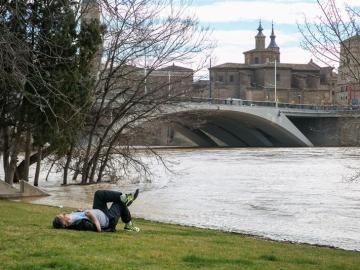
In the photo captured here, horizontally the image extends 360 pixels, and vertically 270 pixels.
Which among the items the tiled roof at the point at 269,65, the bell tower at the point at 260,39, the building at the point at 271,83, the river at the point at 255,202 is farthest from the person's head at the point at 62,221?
the bell tower at the point at 260,39

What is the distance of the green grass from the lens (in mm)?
6199

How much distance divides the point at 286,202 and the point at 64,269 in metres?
15.1

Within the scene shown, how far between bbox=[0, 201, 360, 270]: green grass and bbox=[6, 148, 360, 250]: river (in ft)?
11.3

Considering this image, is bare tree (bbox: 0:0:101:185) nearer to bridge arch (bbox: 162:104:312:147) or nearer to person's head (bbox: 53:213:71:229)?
person's head (bbox: 53:213:71:229)

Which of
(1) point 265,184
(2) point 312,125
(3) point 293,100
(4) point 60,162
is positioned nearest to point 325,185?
(1) point 265,184

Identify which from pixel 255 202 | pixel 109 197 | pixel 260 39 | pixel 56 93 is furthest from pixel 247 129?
pixel 260 39

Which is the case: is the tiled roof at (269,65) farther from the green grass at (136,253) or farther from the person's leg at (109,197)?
the person's leg at (109,197)

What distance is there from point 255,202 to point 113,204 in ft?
38.4

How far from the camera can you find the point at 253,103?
81.2 metres

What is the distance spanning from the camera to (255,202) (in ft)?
66.0

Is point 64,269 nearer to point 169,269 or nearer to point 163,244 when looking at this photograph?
point 169,269

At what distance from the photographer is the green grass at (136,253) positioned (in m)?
6.20

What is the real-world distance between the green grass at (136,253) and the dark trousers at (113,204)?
24 centimetres

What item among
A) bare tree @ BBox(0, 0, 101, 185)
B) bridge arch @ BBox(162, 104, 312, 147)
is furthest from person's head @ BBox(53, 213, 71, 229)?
bridge arch @ BBox(162, 104, 312, 147)
